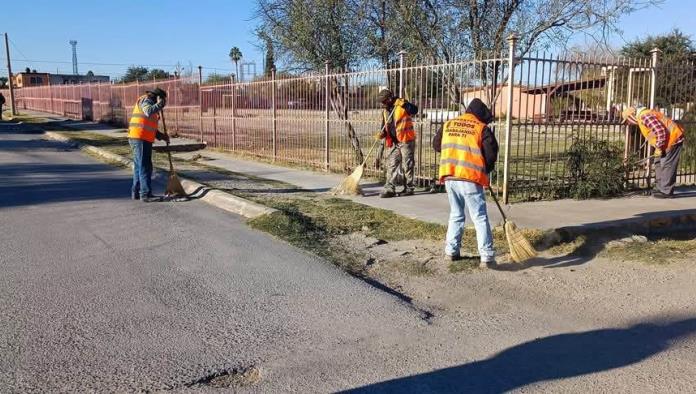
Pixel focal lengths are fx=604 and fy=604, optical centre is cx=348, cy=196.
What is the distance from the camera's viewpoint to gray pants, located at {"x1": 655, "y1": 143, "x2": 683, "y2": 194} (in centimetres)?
972

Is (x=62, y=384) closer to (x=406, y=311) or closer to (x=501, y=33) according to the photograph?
(x=406, y=311)

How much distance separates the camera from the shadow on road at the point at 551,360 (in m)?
3.57

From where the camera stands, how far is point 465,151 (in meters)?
5.81

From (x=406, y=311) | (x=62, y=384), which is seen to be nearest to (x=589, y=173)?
(x=406, y=311)

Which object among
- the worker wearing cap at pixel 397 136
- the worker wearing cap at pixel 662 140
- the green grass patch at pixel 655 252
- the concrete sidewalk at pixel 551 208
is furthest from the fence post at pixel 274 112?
the green grass patch at pixel 655 252

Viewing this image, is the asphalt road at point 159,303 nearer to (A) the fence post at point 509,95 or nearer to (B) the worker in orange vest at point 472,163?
(B) the worker in orange vest at point 472,163

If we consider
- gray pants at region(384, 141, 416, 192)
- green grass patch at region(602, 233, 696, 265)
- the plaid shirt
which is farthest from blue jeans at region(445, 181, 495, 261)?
the plaid shirt

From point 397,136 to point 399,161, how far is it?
1.49ft

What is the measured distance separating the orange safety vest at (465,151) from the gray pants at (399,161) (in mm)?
3839

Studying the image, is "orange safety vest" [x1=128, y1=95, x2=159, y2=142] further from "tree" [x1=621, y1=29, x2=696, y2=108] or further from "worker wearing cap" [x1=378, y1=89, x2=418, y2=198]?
"tree" [x1=621, y1=29, x2=696, y2=108]

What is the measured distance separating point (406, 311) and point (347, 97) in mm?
8442

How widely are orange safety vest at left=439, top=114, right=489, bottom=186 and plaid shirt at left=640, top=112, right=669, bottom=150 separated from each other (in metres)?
5.18

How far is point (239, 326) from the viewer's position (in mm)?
4453

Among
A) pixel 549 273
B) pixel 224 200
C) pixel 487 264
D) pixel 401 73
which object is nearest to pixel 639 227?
pixel 549 273
